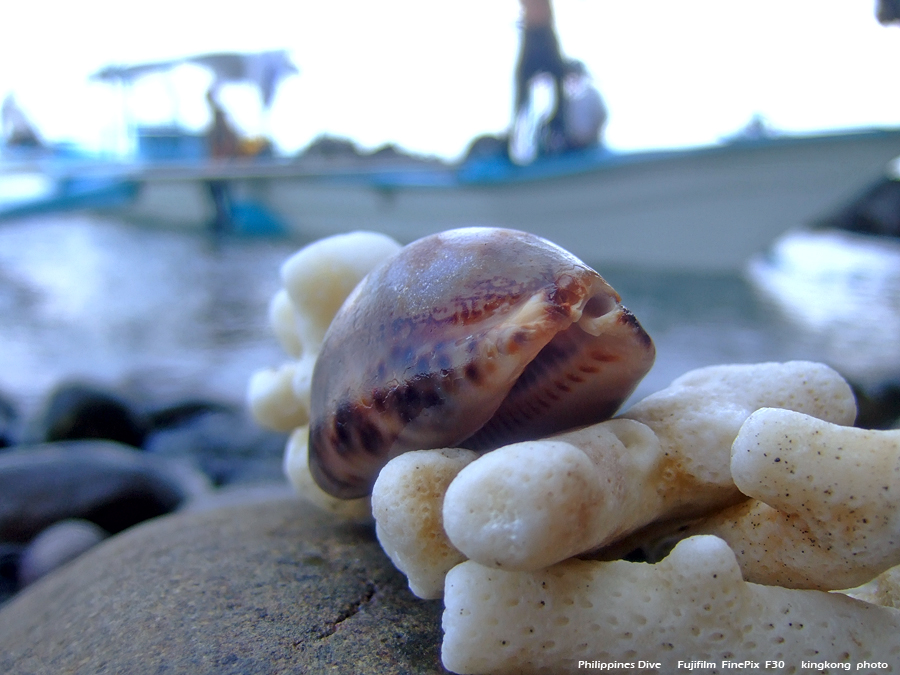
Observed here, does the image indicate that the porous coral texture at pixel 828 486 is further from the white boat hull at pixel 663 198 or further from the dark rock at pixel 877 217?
the dark rock at pixel 877 217

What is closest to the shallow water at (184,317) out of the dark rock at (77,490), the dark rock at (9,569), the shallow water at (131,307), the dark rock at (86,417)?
the shallow water at (131,307)

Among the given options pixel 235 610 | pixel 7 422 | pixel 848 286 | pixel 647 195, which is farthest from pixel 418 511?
pixel 848 286

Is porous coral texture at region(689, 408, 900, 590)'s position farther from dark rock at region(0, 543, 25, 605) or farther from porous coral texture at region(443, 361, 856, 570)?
dark rock at region(0, 543, 25, 605)

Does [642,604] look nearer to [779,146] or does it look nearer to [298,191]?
[779,146]

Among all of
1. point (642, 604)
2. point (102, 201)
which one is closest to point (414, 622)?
point (642, 604)

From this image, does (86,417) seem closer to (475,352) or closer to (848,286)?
(475,352)
